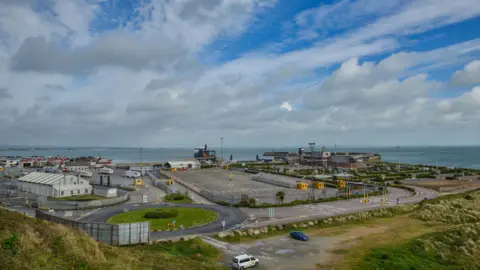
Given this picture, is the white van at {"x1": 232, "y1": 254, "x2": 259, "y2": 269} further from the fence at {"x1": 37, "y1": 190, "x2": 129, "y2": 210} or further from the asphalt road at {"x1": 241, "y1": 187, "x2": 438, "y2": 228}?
the fence at {"x1": 37, "y1": 190, "x2": 129, "y2": 210}

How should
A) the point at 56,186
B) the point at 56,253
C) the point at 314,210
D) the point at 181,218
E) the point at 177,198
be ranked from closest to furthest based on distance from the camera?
1. the point at 56,253
2. the point at 181,218
3. the point at 314,210
4. the point at 56,186
5. the point at 177,198

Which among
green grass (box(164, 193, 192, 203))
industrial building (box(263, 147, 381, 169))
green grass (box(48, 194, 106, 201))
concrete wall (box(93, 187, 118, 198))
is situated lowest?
green grass (box(164, 193, 192, 203))

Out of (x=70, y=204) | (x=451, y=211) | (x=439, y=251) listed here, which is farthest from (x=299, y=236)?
(x=70, y=204)

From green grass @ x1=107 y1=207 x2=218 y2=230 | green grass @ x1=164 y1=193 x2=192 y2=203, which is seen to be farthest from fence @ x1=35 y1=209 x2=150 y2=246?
green grass @ x1=164 y1=193 x2=192 y2=203

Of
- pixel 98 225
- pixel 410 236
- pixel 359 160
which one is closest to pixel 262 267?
pixel 98 225

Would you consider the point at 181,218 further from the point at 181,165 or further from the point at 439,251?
the point at 181,165
